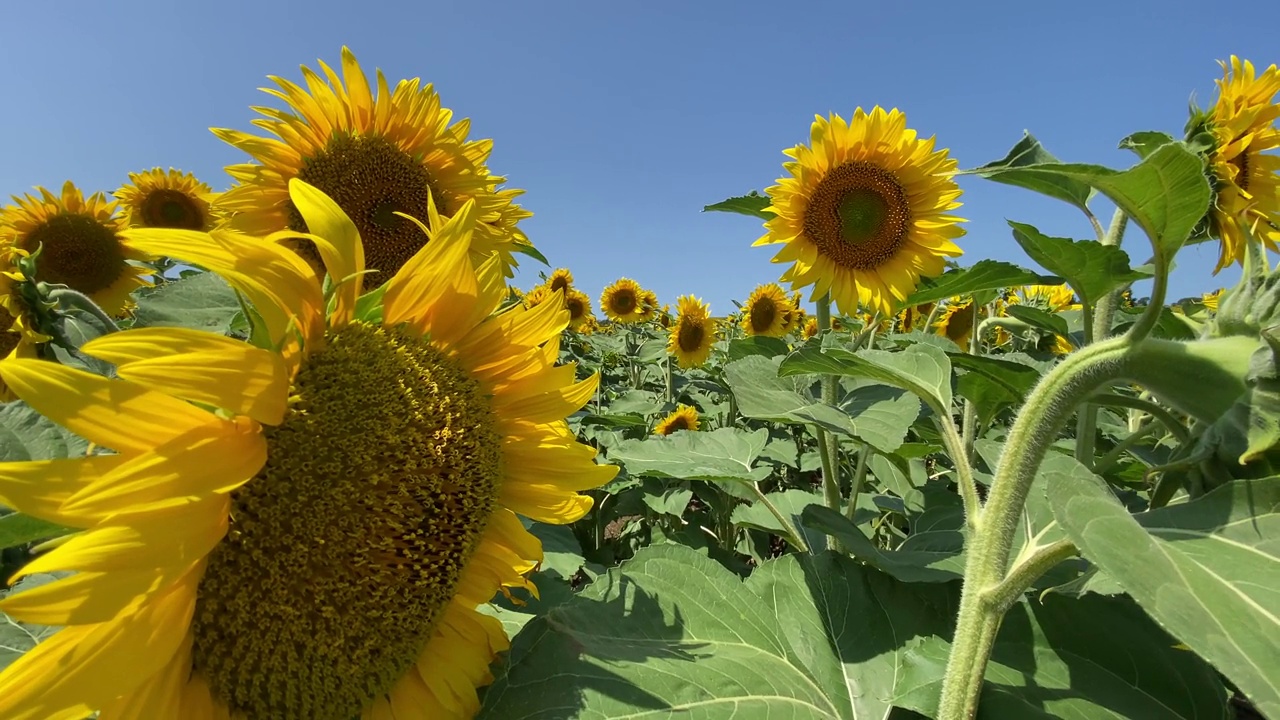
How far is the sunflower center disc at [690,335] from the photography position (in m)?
7.96

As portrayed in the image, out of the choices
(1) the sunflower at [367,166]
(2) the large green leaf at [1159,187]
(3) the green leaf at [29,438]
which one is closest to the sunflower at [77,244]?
(1) the sunflower at [367,166]

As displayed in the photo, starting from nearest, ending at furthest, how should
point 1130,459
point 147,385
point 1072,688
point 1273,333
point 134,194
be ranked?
point 147,385 → point 1273,333 → point 1072,688 → point 1130,459 → point 134,194

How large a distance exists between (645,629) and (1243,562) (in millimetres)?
934

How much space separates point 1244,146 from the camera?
2574 mm

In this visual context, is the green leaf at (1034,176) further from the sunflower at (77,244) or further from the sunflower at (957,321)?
the sunflower at (77,244)

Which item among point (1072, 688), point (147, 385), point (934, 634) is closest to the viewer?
point (147, 385)

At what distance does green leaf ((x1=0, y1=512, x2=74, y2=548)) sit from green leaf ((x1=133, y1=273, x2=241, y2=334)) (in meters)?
0.70

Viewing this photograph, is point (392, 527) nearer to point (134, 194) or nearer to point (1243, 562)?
point (1243, 562)

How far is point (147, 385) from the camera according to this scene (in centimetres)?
80

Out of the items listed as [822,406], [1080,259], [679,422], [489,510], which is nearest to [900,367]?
[822,406]

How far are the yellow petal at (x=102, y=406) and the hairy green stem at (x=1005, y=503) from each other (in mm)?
1230

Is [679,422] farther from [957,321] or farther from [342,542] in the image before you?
[342,542]

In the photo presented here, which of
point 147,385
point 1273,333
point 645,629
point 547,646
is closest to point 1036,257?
point 1273,333

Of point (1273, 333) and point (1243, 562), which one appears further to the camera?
point (1273, 333)
